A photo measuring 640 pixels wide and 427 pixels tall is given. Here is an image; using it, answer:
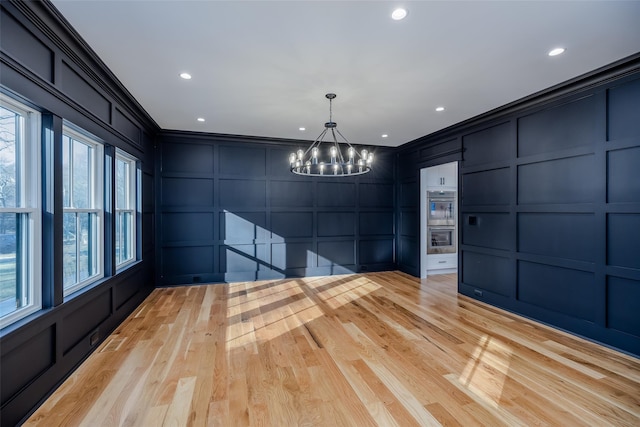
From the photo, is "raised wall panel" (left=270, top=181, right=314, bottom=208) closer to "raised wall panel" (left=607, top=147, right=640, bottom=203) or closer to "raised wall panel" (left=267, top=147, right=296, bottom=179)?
"raised wall panel" (left=267, top=147, right=296, bottom=179)

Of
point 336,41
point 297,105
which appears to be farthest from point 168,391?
point 297,105

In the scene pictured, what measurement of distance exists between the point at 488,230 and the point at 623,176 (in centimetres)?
173

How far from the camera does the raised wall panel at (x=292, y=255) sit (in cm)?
588

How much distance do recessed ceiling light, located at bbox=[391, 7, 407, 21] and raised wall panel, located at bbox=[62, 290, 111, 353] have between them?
11.6 ft

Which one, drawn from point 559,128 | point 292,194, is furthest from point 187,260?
point 559,128

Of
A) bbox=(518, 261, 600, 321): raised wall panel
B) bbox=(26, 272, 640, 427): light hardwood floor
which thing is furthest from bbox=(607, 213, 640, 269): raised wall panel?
bbox=(26, 272, 640, 427): light hardwood floor

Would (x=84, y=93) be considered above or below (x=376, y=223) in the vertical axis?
above

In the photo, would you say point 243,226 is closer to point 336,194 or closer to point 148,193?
point 148,193

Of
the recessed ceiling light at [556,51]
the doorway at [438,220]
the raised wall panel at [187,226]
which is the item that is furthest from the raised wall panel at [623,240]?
the raised wall panel at [187,226]

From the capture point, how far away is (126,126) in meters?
3.82

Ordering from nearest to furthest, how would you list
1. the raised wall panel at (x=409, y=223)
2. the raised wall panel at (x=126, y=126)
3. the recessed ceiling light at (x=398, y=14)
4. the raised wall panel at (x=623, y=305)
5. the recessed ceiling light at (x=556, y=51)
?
the recessed ceiling light at (x=398, y=14) < the recessed ceiling light at (x=556, y=51) < the raised wall panel at (x=623, y=305) < the raised wall panel at (x=126, y=126) < the raised wall panel at (x=409, y=223)

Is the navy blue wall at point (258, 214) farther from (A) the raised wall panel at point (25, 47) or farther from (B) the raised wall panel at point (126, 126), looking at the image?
(A) the raised wall panel at point (25, 47)

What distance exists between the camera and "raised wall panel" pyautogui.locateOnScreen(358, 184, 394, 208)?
6.48 m

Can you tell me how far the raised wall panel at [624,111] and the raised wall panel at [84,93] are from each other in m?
5.14
